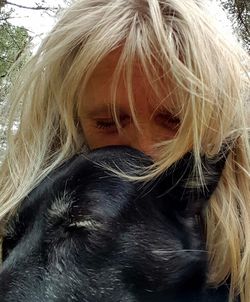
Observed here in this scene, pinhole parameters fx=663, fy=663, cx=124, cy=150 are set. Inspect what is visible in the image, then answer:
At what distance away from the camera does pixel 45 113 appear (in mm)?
2627

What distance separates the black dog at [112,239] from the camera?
1979 mm

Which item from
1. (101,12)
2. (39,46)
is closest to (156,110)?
(101,12)

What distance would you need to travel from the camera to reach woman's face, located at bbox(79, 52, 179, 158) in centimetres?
225

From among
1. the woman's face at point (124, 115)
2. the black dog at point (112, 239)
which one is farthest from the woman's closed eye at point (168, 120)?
the black dog at point (112, 239)

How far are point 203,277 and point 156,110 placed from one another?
0.58 metres

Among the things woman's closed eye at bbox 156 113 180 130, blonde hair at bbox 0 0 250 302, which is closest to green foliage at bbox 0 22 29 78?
blonde hair at bbox 0 0 250 302

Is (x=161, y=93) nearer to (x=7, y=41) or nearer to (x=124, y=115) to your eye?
(x=124, y=115)

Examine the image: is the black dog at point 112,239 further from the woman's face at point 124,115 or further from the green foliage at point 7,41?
the green foliage at point 7,41

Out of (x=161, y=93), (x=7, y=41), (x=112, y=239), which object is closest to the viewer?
(x=112, y=239)

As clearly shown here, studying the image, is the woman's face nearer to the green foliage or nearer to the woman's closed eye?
the woman's closed eye

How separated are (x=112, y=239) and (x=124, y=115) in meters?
0.51

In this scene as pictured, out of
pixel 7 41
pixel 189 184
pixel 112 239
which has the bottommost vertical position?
pixel 112 239

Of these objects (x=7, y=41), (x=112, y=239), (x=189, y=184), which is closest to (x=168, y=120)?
(x=189, y=184)

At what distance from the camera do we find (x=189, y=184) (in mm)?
2059
